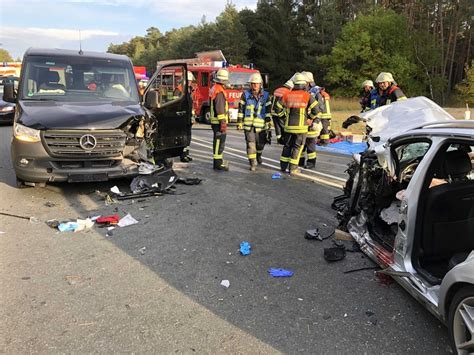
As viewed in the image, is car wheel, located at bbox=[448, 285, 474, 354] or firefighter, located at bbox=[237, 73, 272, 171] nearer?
car wheel, located at bbox=[448, 285, 474, 354]

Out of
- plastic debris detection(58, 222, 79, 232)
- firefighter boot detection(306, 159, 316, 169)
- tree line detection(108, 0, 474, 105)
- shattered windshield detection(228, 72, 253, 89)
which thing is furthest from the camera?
tree line detection(108, 0, 474, 105)

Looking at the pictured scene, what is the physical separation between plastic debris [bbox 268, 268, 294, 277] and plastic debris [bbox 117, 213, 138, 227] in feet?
6.55

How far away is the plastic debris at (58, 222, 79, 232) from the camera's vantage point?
16.2 feet

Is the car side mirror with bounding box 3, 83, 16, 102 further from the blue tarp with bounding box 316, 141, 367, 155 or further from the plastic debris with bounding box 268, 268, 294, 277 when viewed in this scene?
the blue tarp with bounding box 316, 141, 367, 155

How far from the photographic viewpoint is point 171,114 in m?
7.90

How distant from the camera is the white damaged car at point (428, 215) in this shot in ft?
8.27

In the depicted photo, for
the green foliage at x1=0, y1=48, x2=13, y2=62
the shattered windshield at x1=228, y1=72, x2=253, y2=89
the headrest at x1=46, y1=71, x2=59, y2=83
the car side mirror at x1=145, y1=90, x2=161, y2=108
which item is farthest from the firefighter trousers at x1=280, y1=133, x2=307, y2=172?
the green foliage at x1=0, y1=48, x2=13, y2=62

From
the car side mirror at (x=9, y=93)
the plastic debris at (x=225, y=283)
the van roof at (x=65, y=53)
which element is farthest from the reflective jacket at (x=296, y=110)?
the plastic debris at (x=225, y=283)

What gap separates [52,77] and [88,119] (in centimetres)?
150

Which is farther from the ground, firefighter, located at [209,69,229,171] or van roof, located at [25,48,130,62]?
van roof, located at [25,48,130,62]

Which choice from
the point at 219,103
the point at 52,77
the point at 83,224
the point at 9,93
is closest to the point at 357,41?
the point at 219,103

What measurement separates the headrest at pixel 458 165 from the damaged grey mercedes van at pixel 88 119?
14.3 ft

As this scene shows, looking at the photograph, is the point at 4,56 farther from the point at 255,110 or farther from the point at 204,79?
the point at 255,110

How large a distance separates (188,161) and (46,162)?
3.91 m
